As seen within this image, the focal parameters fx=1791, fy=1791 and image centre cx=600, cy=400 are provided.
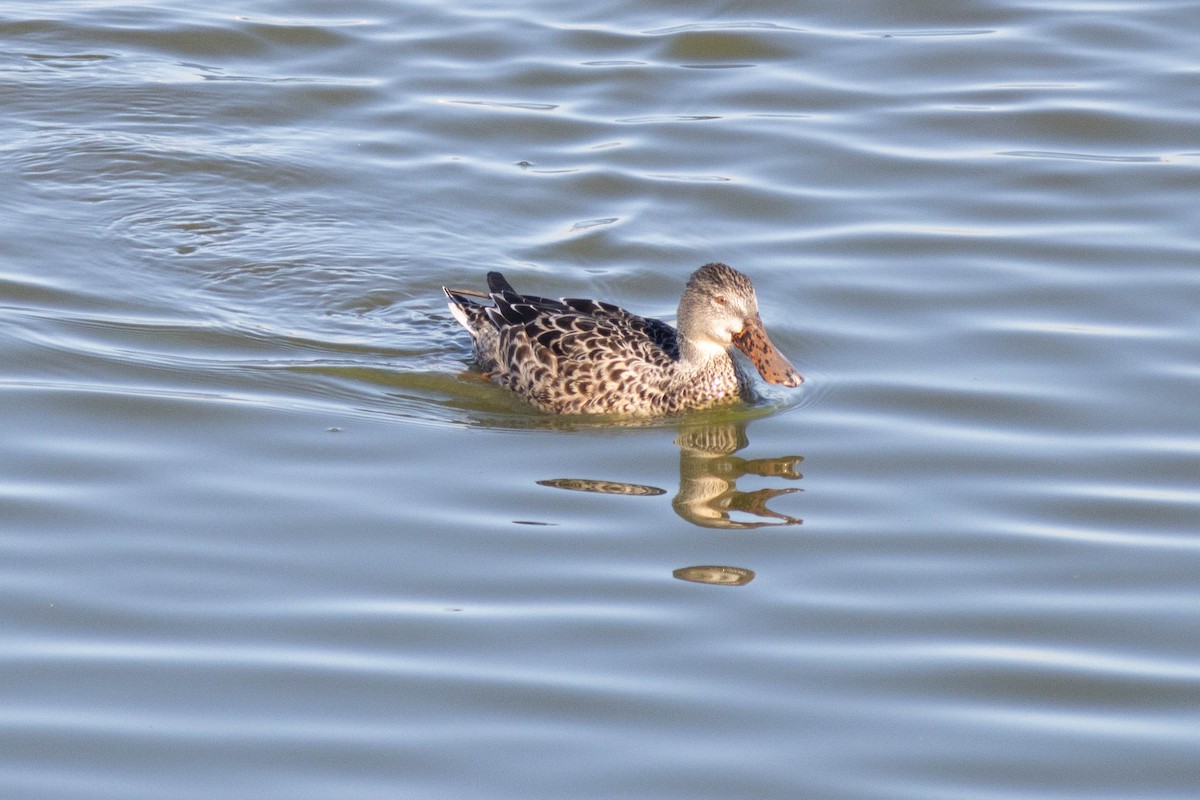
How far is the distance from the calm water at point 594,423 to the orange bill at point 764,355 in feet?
0.92

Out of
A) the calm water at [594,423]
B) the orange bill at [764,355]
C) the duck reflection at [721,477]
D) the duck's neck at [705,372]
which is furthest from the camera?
the duck's neck at [705,372]

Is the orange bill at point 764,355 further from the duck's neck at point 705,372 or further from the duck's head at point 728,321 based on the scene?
the duck's neck at point 705,372

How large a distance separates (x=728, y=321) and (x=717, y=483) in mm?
1214

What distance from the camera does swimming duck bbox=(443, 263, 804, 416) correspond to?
32.5ft

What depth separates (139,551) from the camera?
781 centimetres

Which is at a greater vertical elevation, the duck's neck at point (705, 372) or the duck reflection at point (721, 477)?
the duck's neck at point (705, 372)

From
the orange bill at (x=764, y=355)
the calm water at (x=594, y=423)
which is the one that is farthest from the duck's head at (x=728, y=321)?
the calm water at (x=594, y=423)

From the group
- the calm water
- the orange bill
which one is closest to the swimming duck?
the orange bill

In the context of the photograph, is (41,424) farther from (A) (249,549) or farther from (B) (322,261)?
(B) (322,261)

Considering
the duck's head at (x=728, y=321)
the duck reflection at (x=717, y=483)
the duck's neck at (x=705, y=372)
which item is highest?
the duck's head at (x=728, y=321)

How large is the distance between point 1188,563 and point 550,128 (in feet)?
25.6

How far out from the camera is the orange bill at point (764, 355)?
9.81m

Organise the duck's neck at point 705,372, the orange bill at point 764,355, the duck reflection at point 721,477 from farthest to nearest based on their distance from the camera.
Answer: the duck's neck at point 705,372
the orange bill at point 764,355
the duck reflection at point 721,477

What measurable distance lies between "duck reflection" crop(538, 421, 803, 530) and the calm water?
0.03 metres
